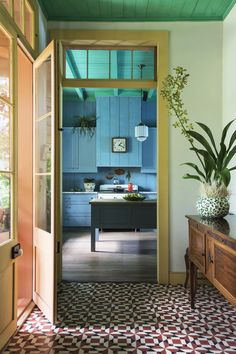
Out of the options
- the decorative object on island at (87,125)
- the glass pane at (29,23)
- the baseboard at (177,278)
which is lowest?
the baseboard at (177,278)

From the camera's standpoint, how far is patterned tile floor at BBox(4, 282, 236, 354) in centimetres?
237

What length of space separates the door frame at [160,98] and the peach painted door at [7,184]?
143cm

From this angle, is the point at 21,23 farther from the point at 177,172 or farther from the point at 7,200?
the point at 177,172

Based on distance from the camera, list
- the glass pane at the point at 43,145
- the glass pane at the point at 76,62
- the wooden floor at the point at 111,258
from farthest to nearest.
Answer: the glass pane at the point at 76,62 → the wooden floor at the point at 111,258 → the glass pane at the point at 43,145

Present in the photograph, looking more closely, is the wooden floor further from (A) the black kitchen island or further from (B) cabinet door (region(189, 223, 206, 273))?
(B) cabinet door (region(189, 223, 206, 273))

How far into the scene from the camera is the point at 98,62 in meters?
4.87

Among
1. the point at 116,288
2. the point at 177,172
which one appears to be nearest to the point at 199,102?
the point at 177,172

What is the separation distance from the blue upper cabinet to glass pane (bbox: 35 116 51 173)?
4.76 metres

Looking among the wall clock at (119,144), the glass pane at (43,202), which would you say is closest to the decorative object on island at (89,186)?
the wall clock at (119,144)

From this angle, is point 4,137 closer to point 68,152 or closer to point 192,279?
point 192,279

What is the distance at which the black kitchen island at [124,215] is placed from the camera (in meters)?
5.56

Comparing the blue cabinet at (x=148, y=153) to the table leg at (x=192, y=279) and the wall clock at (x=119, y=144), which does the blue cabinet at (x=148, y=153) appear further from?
the table leg at (x=192, y=279)

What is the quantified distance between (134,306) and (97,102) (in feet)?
18.7

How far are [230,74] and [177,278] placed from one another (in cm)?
248
